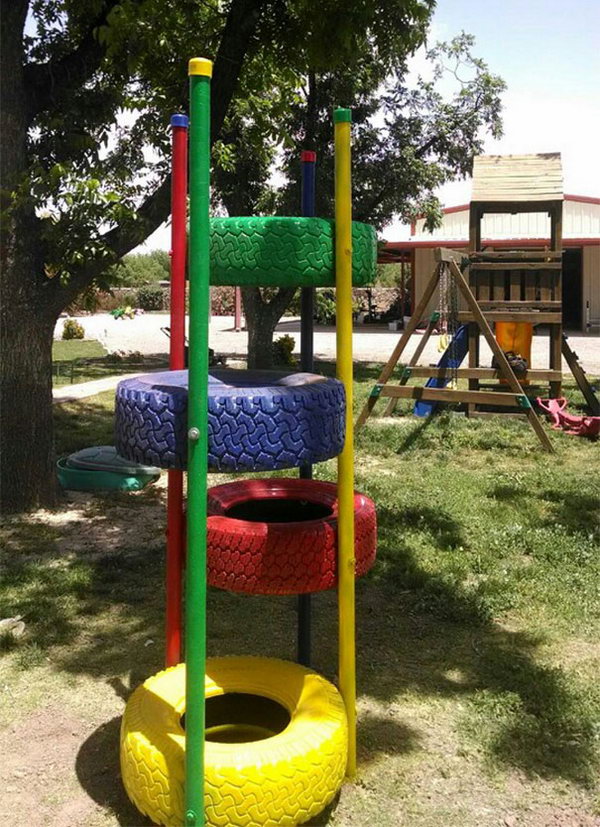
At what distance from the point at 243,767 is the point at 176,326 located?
5.07 feet

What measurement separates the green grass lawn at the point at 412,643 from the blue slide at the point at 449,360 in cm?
341

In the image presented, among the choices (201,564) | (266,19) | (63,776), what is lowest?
(63,776)

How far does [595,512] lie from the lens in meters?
6.14

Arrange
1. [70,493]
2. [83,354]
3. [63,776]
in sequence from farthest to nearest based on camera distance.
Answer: [83,354] < [70,493] < [63,776]

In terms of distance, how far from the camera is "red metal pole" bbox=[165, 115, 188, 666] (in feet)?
9.32

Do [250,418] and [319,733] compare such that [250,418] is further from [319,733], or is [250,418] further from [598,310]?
[598,310]

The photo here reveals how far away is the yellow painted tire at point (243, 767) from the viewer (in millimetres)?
2434

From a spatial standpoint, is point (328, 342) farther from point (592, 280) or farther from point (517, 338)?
point (517, 338)

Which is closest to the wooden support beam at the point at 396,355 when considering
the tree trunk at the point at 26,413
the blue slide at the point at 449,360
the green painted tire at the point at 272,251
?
the blue slide at the point at 449,360

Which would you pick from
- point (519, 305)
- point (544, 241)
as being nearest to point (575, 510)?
point (519, 305)

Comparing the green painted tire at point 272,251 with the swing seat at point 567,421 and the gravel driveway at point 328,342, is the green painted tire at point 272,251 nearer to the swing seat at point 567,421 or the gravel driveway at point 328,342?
the swing seat at point 567,421

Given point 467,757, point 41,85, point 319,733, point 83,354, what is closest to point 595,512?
point 467,757

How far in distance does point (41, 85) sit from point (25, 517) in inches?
132

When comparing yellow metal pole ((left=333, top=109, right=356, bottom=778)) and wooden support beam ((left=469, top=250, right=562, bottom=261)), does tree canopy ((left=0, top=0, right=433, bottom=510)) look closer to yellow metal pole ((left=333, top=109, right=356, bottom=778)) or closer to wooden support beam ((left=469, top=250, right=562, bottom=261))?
yellow metal pole ((left=333, top=109, right=356, bottom=778))
